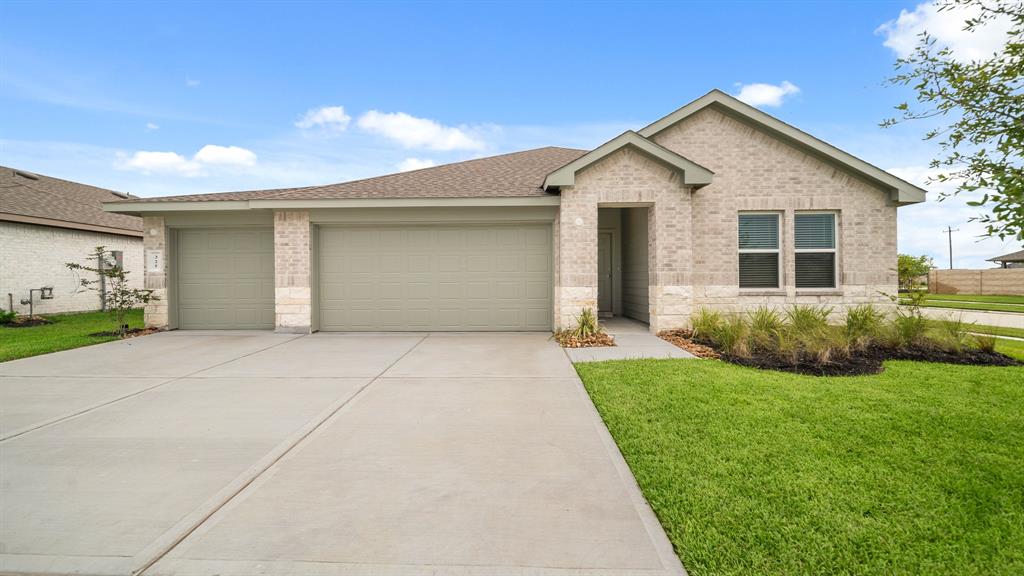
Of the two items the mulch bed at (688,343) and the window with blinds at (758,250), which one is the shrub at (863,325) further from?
the mulch bed at (688,343)

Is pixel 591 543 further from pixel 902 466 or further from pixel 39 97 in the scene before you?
pixel 39 97

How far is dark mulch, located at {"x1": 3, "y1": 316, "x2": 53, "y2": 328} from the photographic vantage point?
1329 cm

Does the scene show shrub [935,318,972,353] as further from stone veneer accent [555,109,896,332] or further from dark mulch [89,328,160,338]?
dark mulch [89,328,160,338]

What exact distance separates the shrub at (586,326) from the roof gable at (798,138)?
15.8 feet

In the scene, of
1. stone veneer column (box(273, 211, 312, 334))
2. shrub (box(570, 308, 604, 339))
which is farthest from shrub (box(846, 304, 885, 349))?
stone veneer column (box(273, 211, 312, 334))

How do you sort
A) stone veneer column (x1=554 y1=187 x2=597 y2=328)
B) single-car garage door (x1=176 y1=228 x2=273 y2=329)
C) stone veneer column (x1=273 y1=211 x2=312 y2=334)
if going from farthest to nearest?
single-car garage door (x1=176 y1=228 x2=273 y2=329), stone veneer column (x1=273 y1=211 x2=312 y2=334), stone veneer column (x1=554 y1=187 x2=597 y2=328)

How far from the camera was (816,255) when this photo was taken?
1095 cm

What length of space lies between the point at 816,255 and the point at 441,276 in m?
9.26

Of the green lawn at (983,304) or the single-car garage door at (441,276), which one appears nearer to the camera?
the single-car garage door at (441,276)

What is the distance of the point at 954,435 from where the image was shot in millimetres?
4246

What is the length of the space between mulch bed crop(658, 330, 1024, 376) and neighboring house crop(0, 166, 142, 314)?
1943cm

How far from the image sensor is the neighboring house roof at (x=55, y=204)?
50.3 ft

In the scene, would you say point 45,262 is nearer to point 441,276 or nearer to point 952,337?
point 441,276

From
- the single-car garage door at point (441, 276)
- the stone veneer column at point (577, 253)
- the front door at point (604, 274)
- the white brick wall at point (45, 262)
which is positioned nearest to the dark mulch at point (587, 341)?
the stone veneer column at point (577, 253)
